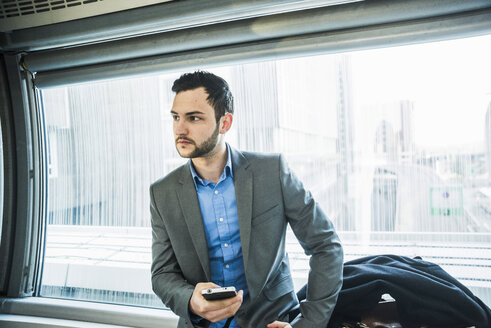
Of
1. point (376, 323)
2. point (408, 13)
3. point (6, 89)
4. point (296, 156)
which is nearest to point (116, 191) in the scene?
point (6, 89)

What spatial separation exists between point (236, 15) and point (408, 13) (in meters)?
0.90

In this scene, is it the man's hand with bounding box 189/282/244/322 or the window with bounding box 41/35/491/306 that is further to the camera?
the window with bounding box 41/35/491/306

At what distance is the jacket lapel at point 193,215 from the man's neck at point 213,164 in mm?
62

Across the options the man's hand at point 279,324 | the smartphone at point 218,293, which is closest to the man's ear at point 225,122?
the smartphone at point 218,293

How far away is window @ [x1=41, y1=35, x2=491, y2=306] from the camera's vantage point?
73.5 inches

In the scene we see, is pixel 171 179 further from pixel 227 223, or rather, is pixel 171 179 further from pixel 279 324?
pixel 279 324

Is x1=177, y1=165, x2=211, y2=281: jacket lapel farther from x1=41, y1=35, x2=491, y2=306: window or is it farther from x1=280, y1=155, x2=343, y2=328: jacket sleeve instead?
x1=41, y1=35, x2=491, y2=306: window

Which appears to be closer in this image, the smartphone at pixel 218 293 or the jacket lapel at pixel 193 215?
the smartphone at pixel 218 293

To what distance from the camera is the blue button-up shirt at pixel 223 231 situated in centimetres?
163

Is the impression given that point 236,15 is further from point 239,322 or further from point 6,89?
point 6,89

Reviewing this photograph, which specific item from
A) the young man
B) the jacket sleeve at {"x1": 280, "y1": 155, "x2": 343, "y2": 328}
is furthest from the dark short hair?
the jacket sleeve at {"x1": 280, "y1": 155, "x2": 343, "y2": 328}

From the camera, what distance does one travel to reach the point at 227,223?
1636mm

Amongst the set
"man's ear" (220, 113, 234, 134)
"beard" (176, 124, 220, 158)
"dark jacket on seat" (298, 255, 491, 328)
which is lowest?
"dark jacket on seat" (298, 255, 491, 328)

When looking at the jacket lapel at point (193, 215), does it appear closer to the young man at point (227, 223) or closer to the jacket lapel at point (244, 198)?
the young man at point (227, 223)
